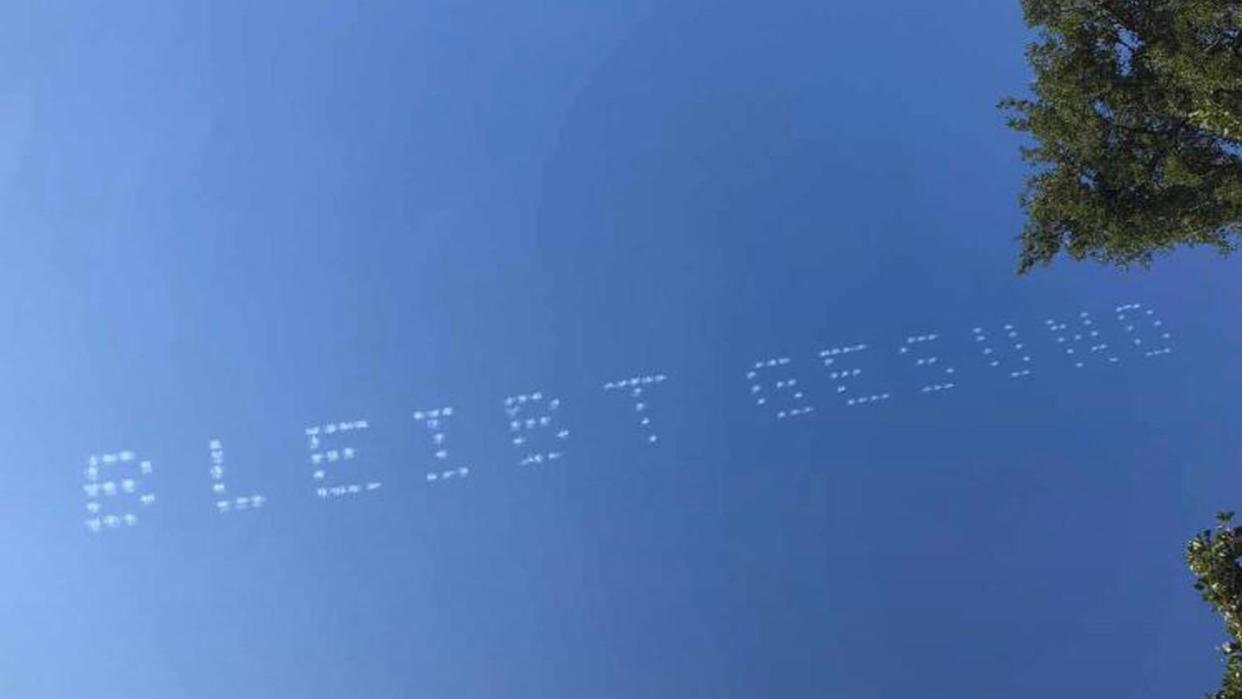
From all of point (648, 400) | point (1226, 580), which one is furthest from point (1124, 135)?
point (648, 400)

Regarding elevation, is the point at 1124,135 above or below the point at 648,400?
below

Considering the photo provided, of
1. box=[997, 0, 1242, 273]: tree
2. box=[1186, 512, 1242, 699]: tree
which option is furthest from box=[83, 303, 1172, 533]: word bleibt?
box=[1186, 512, 1242, 699]: tree

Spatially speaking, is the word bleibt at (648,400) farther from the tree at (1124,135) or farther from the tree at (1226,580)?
the tree at (1226,580)

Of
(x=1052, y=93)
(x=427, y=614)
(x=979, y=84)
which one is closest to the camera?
(x=1052, y=93)

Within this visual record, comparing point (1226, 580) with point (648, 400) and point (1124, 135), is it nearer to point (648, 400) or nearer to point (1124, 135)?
point (1124, 135)

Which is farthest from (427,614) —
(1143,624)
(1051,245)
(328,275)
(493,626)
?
(1143,624)

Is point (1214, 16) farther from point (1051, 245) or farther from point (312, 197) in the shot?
point (312, 197)
